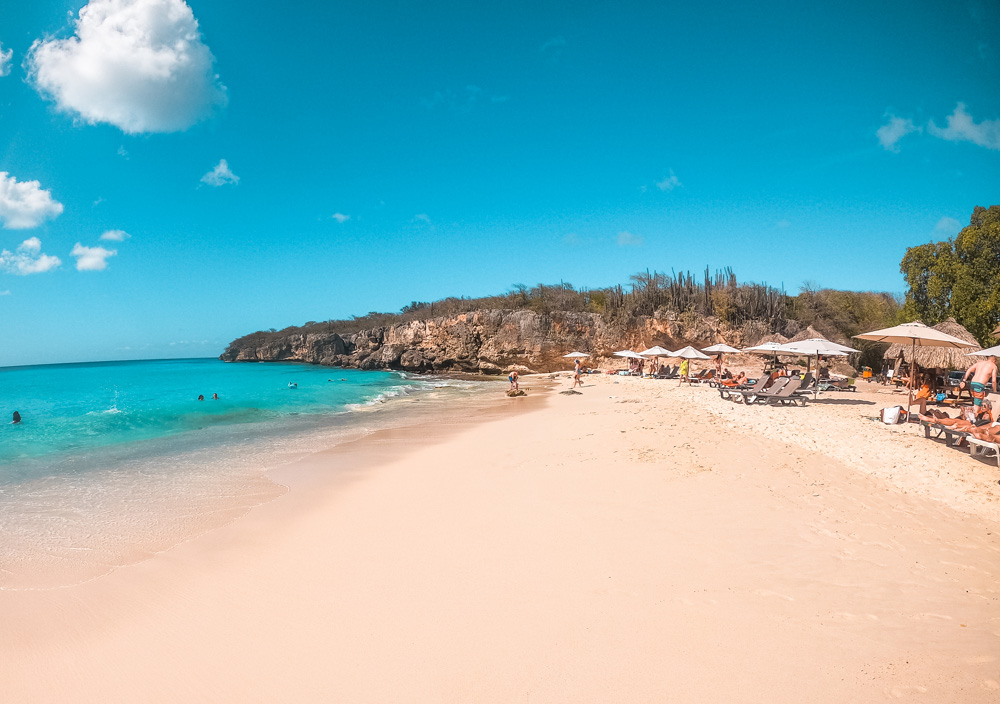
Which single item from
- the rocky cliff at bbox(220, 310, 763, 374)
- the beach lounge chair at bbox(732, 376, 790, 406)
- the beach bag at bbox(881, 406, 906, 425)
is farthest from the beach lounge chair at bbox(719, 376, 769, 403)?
the rocky cliff at bbox(220, 310, 763, 374)

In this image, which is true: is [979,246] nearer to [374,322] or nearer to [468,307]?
[468,307]

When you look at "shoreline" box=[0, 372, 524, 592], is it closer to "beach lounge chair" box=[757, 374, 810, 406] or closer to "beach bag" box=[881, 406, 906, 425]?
"beach lounge chair" box=[757, 374, 810, 406]

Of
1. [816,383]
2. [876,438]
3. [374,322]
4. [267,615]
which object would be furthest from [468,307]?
[267,615]

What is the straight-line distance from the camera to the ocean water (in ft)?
18.8

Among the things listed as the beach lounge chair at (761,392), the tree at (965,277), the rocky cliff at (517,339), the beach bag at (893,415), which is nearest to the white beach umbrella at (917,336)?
the beach bag at (893,415)

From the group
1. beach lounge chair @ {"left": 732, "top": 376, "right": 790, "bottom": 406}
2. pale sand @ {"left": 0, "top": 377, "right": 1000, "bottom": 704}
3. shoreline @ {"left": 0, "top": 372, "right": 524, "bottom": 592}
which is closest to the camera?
pale sand @ {"left": 0, "top": 377, "right": 1000, "bottom": 704}

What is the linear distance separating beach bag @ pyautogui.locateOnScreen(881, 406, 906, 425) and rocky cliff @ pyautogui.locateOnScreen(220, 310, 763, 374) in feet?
77.1

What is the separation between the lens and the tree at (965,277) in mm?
19016

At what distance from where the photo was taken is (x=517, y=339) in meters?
36.8

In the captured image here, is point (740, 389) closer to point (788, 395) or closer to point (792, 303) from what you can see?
point (788, 395)

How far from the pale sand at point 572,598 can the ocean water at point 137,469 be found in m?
0.88

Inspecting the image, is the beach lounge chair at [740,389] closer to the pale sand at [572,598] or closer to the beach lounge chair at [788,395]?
the beach lounge chair at [788,395]

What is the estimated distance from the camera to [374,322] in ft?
214

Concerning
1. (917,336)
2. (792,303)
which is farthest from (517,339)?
Result: (917,336)
